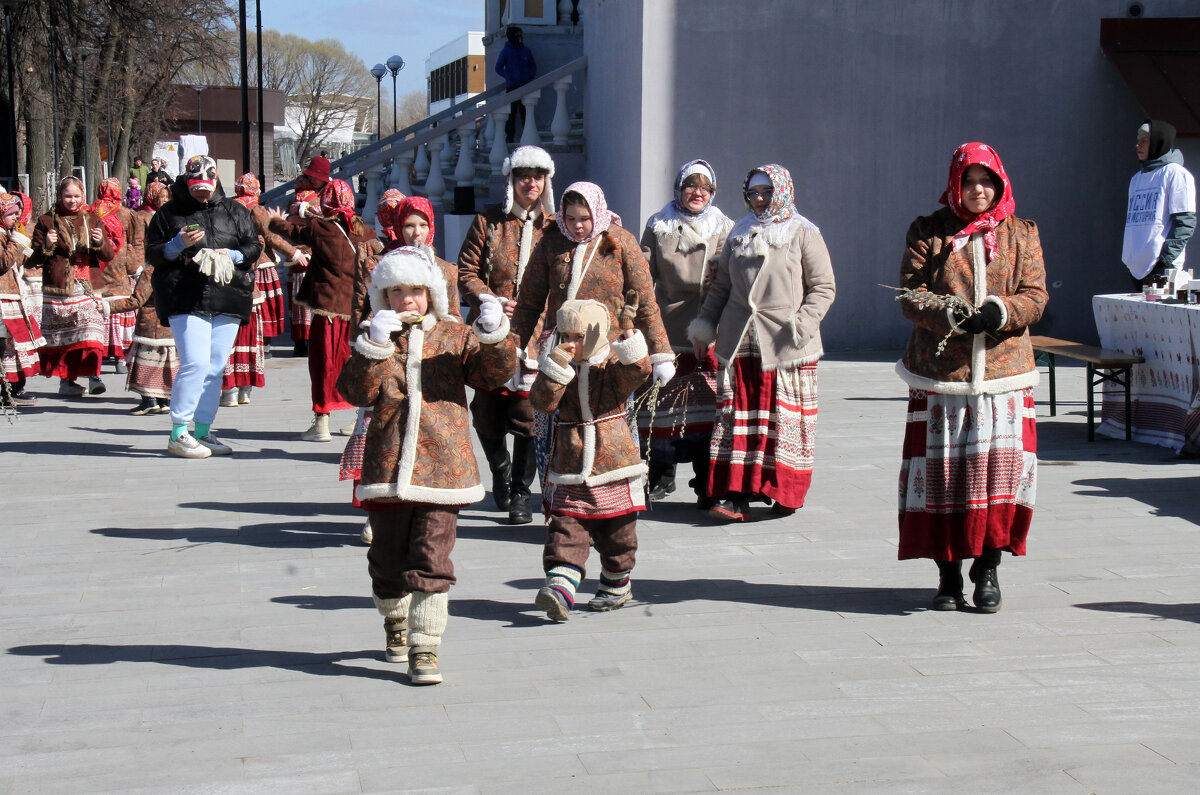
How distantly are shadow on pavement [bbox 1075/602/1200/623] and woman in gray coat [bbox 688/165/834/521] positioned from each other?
83.2 inches

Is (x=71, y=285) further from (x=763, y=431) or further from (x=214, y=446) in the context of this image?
(x=763, y=431)

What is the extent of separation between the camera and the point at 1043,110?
1653cm

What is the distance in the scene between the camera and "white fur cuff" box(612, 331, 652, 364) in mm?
5812

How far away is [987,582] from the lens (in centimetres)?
595

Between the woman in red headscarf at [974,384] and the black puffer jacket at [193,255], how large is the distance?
5389 millimetres

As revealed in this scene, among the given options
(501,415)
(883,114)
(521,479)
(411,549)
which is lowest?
(521,479)

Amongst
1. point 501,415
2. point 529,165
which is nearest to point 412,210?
point 529,165

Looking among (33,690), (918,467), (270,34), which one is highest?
(270,34)

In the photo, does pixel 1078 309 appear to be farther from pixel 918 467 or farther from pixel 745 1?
pixel 918 467

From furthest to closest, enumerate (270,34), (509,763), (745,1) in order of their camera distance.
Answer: (270,34) < (745,1) < (509,763)

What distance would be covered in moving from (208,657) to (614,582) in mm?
1621

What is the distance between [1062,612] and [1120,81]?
12160mm

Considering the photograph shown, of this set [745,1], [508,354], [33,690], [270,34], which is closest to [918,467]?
[508,354]

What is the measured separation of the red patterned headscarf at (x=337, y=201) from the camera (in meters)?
10.7
